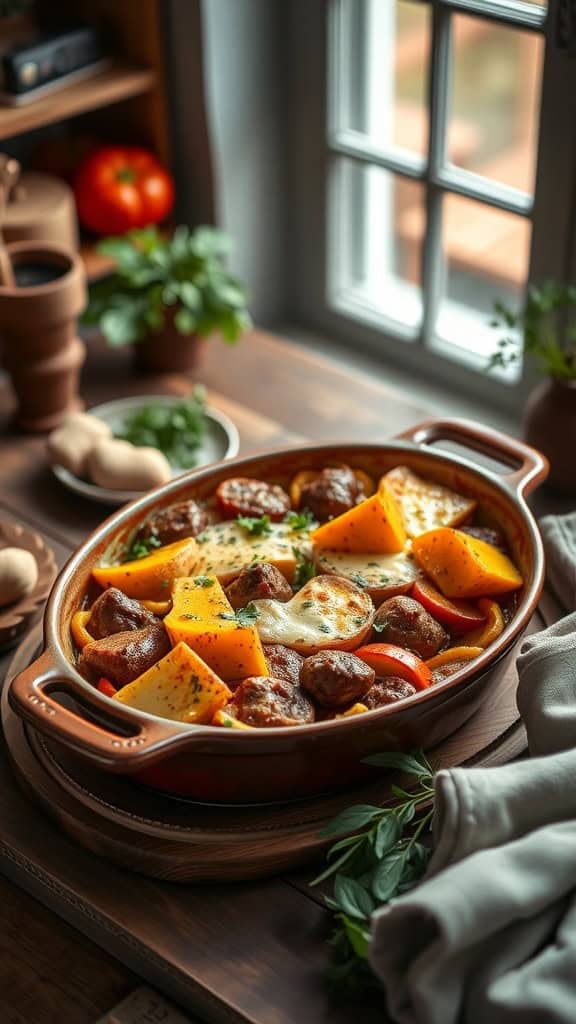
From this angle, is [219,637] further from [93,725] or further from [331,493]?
[331,493]

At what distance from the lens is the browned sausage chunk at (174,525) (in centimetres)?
142

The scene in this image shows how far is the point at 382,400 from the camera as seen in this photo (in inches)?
80.9

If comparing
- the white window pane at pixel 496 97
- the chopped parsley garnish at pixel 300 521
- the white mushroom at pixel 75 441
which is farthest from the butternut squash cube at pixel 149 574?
the white window pane at pixel 496 97

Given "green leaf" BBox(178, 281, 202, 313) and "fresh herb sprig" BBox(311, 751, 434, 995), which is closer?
"fresh herb sprig" BBox(311, 751, 434, 995)

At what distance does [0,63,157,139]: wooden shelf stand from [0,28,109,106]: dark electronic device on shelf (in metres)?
0.01

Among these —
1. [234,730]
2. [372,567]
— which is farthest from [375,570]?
[234,730]

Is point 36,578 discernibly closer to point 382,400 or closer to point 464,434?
point 464,434

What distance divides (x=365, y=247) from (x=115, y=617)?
4.17 ft

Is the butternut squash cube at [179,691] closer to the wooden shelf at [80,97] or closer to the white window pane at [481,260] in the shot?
the wooden shelf at [80,97]

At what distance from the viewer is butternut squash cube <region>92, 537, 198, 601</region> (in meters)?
1.35

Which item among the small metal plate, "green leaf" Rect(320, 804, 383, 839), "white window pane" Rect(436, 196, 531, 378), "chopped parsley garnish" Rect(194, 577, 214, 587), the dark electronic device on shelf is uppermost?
the dark electronic device on shelf

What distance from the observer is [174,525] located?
1.43 m

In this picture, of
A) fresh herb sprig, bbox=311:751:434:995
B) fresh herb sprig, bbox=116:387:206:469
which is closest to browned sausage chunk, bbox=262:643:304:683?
fresh herb sprig, bbox=311:751:434:995

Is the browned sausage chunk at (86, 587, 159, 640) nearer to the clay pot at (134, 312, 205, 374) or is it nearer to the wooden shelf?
the clay pot at (134, 312, 205, 374)
